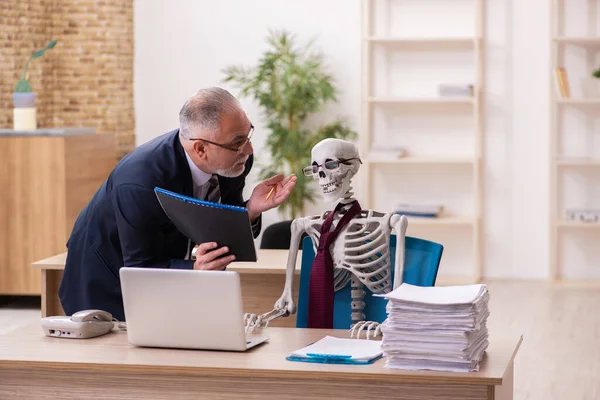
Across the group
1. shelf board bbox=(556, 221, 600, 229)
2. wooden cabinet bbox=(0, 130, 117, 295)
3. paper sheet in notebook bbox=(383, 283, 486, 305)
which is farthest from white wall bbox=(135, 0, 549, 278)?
paper sheet in notebook bbox=(383, 283, 486, 305)

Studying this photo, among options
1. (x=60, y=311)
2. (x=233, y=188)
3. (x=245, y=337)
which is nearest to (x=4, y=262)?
(x=60, y=311)

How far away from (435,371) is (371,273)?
2.59 feet

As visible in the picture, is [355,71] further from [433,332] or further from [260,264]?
[433,332]

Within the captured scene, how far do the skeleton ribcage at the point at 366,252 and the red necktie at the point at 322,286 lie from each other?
0.10 feet

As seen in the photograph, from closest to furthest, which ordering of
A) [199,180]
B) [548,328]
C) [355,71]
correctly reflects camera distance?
[199,180], [548,328], [355,71]

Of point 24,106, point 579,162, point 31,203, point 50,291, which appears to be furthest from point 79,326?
point 579,162

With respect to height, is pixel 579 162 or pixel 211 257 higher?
pixel 579 162

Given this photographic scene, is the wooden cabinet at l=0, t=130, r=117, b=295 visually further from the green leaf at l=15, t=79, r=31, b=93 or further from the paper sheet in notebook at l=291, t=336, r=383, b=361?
the paper sheet in notebook at l=291, t=336, r=383, b=361

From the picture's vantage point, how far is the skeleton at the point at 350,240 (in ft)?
10.2

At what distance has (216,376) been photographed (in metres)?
2.43

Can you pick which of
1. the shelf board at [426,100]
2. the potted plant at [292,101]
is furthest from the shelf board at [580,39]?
the potted plant at [292,101]

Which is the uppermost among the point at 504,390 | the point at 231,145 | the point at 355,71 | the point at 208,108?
the point at 355,71

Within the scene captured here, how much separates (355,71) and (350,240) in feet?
16.6

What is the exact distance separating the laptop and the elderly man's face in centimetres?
55
